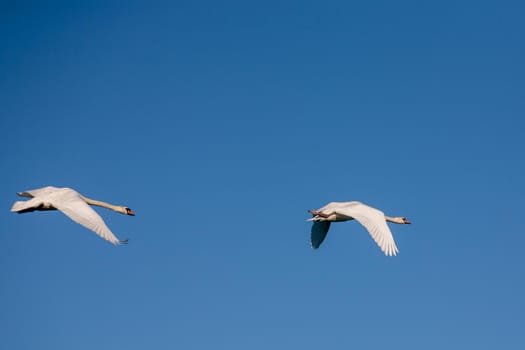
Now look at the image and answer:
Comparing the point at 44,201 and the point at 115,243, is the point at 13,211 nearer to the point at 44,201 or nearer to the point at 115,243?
the point at 44,201

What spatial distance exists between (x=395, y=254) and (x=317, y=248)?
7.42m

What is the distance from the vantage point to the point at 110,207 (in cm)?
4128

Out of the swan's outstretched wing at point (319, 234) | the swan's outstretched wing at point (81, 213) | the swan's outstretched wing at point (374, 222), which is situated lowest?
the swan's outstretched wing at point (81, 213)

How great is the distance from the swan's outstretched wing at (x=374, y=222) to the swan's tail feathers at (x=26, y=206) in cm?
1134

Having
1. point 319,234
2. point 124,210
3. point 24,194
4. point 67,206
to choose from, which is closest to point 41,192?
point 24,194

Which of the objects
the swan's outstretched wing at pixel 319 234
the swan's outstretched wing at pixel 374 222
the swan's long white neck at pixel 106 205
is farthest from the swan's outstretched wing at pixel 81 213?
the swan's outstretched wing at pixel 319 234

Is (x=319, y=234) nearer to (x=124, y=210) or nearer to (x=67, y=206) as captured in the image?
(x=124, y=210)

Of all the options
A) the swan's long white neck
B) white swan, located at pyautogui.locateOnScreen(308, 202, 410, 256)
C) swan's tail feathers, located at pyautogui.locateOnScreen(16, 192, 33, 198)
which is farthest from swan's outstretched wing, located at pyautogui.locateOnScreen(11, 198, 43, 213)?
white swan, located at pyautogui.locateOnScreen(308, 202, 410, 256)

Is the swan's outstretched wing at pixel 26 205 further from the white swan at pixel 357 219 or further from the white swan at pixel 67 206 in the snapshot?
the white swan at pixel 357 219

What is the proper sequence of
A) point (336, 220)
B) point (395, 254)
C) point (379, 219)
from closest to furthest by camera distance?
point (395, 254), point (379, 219), point (336, 220)

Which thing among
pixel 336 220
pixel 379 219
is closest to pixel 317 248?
pixel 336 220

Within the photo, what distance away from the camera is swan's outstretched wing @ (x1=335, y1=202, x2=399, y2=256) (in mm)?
34219

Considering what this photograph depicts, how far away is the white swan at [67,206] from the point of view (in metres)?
31.1

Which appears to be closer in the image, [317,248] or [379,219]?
[379,219]
